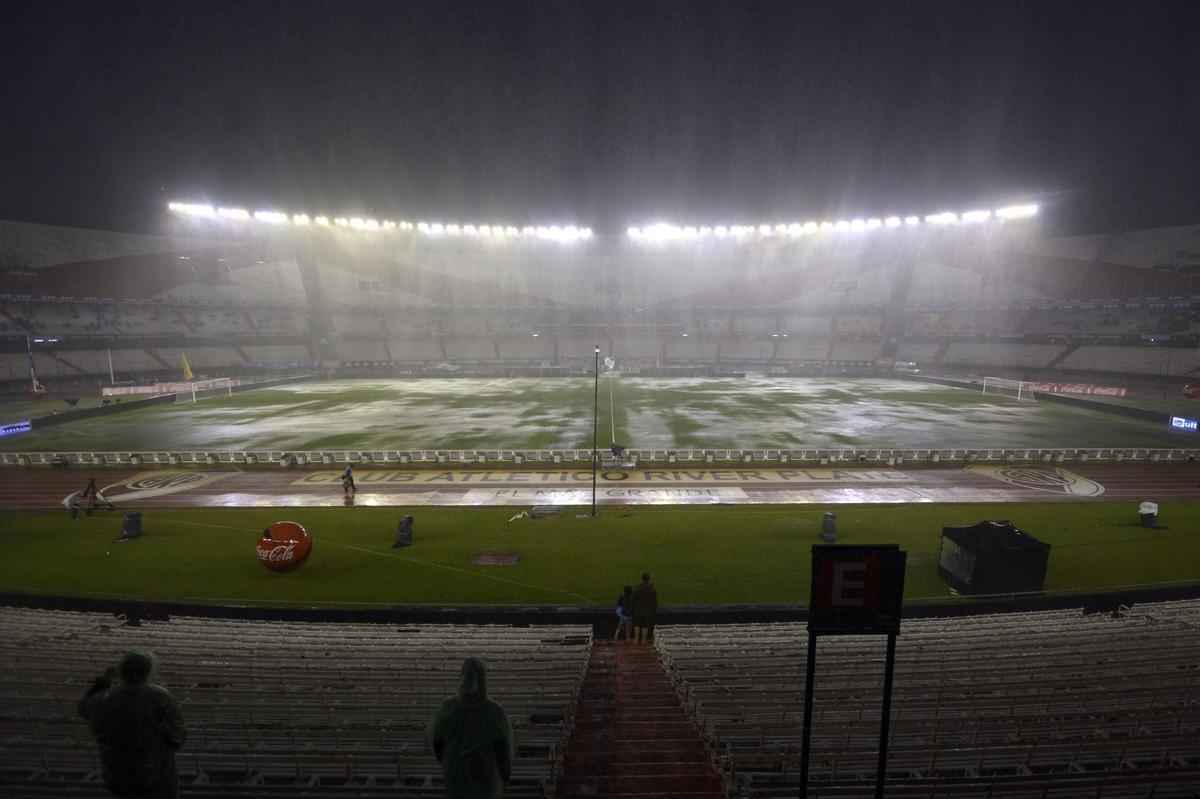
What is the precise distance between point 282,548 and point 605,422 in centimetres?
2861

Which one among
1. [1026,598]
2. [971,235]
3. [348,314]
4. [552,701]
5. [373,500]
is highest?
[971,235]

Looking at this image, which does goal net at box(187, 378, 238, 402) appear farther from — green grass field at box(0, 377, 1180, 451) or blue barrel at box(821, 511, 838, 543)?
blue barrel at box(821, 511, 838, 543)

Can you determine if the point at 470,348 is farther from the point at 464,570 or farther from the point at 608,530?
the point at 464,570

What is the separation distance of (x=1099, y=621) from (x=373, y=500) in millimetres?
24083

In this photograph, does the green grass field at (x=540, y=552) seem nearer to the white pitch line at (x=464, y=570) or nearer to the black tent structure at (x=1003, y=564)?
the white pitch line at (x=464, y=570)

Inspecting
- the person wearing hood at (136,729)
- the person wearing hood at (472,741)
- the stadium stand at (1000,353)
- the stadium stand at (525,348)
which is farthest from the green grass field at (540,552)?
the stadium stand at (525,348)

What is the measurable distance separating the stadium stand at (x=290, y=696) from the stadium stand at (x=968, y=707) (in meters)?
2.32

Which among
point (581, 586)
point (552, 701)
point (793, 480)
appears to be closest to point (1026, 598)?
point (581, 586)

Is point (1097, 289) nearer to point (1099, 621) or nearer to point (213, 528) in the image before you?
point (1099, 621)

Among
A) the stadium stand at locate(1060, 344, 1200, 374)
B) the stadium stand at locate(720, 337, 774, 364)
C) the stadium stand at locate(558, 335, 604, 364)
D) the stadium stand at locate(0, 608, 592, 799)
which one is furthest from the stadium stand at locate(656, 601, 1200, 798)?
the stadium stand at locate(720, 337, 774, 364)

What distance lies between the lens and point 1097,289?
244 feet

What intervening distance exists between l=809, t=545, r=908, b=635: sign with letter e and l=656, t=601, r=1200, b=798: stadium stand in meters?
2.64

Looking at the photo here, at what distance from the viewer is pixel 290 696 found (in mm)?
7348

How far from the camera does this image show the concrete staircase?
5812mm
